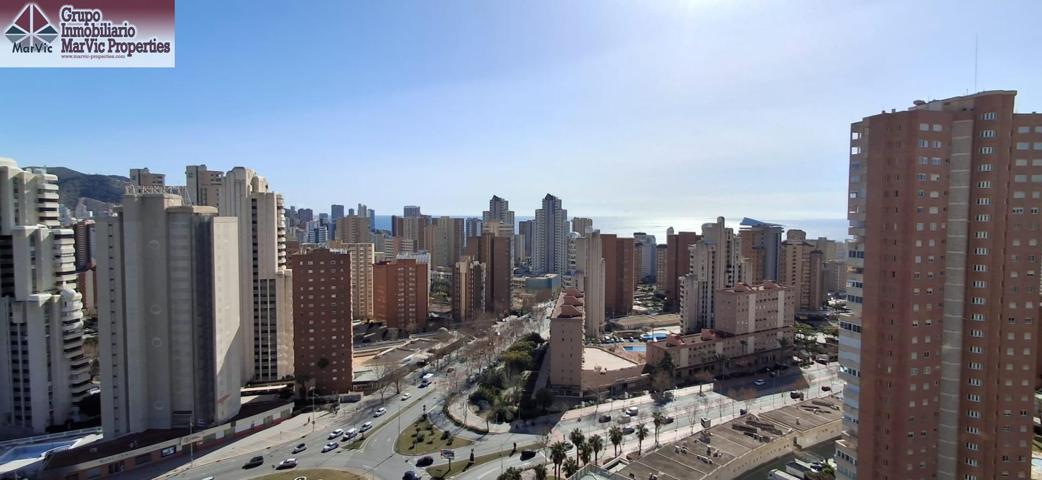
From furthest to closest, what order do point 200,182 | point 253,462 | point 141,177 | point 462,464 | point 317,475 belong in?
point 141,177, point 200,182, point 462,464, point 253,462, point 317,475

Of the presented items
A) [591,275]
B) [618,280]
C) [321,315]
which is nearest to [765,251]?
[618,280]

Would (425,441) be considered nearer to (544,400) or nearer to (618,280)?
(544,400)

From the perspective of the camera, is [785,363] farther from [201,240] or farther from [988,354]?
[201,240]

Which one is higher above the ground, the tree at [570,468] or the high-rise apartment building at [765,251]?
the high-rise apartment building at [765,251]

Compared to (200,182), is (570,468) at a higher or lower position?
lower

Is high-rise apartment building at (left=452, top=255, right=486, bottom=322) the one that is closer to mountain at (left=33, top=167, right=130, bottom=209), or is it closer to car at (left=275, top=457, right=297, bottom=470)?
car at (left=275, top=457, right=297, bottom=470)

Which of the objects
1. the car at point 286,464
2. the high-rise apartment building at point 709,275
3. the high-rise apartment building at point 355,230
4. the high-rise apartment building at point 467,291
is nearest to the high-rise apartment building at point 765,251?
the high-rise apartment building at point 709,275

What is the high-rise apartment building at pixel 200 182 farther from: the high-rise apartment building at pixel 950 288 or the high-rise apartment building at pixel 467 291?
the high-rise apartment building at pixel 950 288
